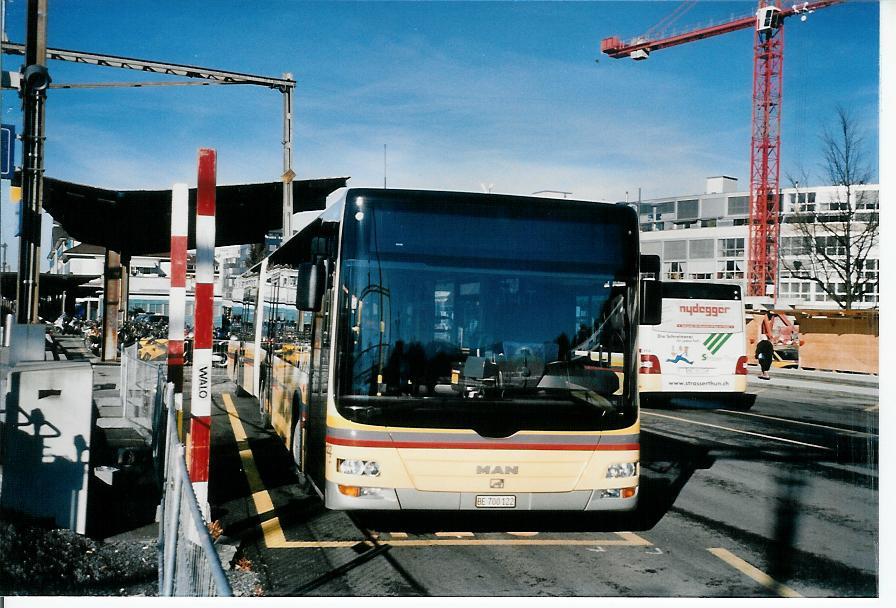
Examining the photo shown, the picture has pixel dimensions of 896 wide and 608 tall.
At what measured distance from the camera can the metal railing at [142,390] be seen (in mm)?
10055

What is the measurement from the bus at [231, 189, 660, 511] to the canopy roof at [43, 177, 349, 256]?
34.9ft

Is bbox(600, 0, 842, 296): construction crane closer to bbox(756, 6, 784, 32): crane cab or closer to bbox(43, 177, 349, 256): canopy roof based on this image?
bbox(756, 6, 784, 32): crane cab

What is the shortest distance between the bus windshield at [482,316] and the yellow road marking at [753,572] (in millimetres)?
1422

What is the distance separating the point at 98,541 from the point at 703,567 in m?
4.90

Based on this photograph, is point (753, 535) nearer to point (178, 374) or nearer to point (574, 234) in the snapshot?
point (574, 234)

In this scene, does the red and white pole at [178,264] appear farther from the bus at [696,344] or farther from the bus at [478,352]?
the bus at [696,344]

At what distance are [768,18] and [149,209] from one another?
1499cm

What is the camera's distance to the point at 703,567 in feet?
21.5

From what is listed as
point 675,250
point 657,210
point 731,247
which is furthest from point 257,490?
A: point 657,210

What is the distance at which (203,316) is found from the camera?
6473 millimetres

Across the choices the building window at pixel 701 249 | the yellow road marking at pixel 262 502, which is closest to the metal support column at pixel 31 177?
the yellow road marking at pixel 262 502

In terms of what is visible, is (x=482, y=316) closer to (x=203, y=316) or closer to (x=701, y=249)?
(x=203, y=316)

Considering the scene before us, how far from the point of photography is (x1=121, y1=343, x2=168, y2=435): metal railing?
396 inches
